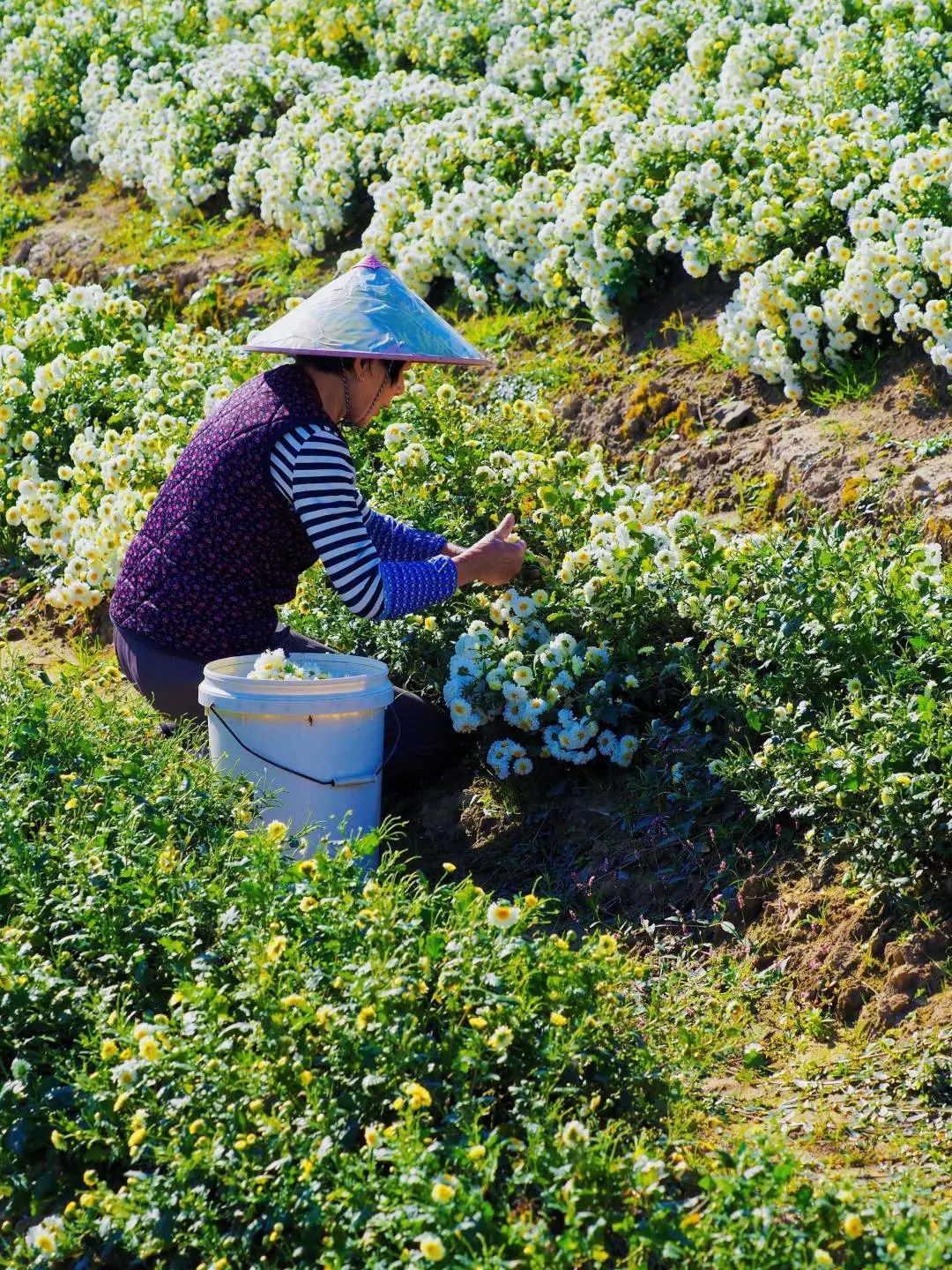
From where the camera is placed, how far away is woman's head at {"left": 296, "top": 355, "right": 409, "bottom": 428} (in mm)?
3877

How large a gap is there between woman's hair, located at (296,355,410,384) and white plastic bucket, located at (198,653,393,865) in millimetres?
764

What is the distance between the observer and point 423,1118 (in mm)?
2408

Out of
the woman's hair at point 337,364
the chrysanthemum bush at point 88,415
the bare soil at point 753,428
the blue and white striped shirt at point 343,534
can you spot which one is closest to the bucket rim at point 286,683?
the blue and white striped shirt at point 343,534

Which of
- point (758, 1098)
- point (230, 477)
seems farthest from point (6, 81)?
point (758, 1098)

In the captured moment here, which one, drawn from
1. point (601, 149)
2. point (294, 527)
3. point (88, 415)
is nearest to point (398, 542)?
point (294, 527)

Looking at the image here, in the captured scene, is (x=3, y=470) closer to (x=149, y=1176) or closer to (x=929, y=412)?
(x=929, y=412)

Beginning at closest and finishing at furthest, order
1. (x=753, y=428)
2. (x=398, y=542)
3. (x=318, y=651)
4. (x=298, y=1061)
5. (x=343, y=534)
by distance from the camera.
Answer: (x=298, y=1061), (x=343, y=534), (x=398, y=542), (x=318, y=651), (x=753, y=428)

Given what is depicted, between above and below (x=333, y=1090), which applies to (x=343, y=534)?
above

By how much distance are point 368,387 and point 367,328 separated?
0.53 feet

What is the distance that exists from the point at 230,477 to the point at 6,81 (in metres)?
8.09

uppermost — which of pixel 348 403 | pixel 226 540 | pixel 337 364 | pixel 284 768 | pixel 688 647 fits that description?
pixel 337 364

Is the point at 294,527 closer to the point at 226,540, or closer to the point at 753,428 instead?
the point at 226,540

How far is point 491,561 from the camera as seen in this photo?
156 inches

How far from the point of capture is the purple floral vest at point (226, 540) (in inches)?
154
